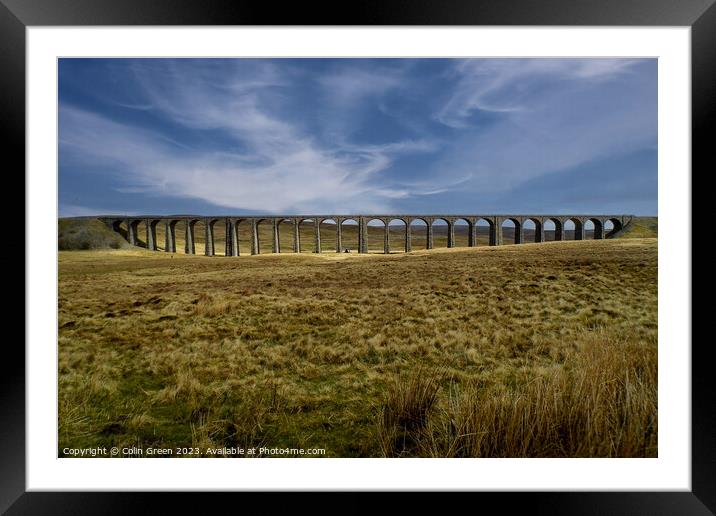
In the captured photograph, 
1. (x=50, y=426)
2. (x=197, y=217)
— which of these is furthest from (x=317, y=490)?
(x=197, y=217)

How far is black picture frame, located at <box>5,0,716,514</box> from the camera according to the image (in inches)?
82.4

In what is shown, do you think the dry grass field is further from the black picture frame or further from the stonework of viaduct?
the stonework of viaduct

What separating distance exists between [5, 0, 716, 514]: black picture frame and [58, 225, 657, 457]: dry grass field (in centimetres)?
35

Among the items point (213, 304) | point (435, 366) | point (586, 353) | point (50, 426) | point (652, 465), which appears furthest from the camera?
point (213, 304)

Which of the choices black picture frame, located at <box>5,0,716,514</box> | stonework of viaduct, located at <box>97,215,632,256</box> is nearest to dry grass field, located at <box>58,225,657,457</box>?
black picture frame, located at <box>5,0,716,514</box>
